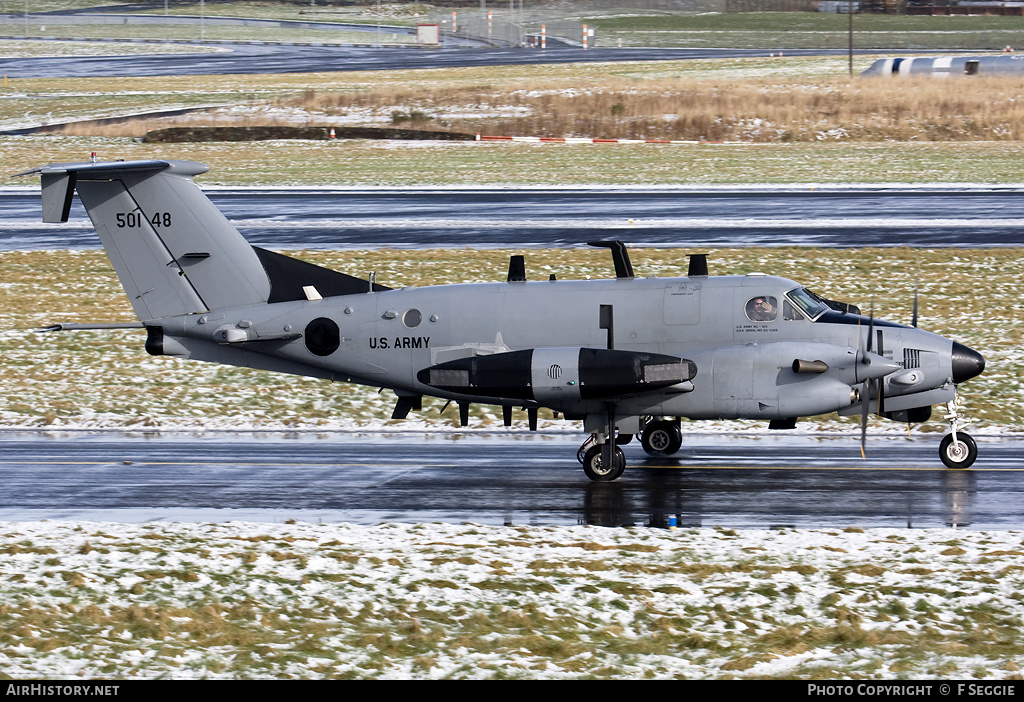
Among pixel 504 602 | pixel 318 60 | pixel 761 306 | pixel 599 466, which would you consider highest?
pixel 318 60

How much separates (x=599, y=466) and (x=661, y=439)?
82.2 inches

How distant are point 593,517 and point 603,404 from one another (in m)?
2.17

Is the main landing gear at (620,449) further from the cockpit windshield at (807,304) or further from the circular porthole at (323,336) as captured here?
the circular porthole at (323,336)

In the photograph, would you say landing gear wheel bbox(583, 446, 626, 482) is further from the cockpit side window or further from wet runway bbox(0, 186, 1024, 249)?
wet runway bbox(0, 186, 1024, 249)

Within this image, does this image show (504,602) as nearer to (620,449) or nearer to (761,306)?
(620,449)

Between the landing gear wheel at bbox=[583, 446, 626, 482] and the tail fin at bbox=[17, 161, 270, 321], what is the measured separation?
235 inches

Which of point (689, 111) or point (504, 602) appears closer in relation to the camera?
point (504, 602)

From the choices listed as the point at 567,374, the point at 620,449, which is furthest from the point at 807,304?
the point at 567,374

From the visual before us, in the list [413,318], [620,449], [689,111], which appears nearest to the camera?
[620,449]

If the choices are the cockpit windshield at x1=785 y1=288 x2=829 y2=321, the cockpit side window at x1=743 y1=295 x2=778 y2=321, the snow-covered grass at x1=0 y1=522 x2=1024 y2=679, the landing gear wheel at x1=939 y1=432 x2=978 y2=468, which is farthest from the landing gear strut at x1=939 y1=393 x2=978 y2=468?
the snow-covered grass at x1=0 y1=522 x2=1024 y2=679

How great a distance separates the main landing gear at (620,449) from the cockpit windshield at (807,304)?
2965 mm

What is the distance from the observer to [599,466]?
18328 mm

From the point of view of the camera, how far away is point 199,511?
17172 millimetres
